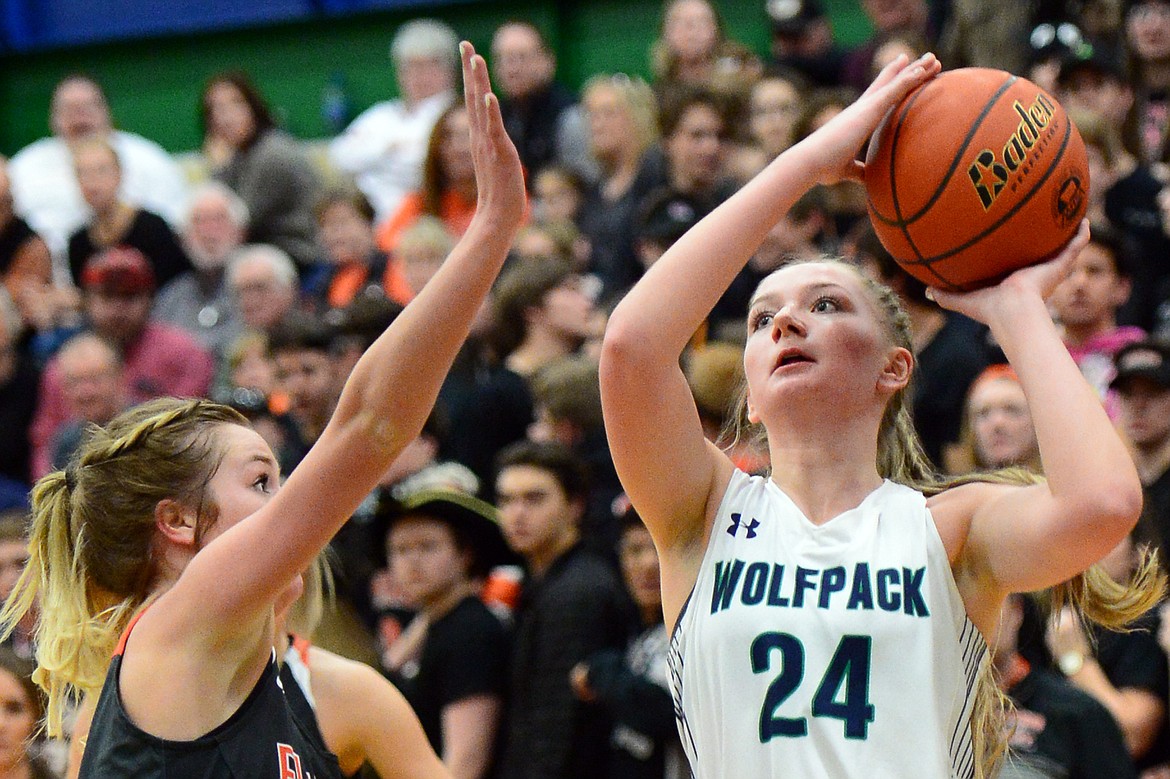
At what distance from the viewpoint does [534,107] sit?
32.9ft

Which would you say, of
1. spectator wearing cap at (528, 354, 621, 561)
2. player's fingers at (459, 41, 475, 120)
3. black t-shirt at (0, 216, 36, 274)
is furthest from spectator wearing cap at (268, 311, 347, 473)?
player's fingers at (459, 41, 475, 120)

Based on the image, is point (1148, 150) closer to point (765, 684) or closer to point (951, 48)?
point (951, 48)

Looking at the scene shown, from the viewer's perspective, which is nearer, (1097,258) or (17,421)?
(1097,258)

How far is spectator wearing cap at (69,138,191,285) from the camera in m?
9.55

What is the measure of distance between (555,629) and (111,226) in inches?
203

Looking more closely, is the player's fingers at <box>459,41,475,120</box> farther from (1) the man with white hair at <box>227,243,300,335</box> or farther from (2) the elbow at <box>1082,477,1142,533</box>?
(1) the man with white hair at <box>227,243,300,335</box>

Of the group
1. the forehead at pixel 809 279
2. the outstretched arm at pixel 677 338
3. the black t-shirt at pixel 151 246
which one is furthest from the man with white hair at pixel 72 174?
the outstretched arm at pixel 677 338

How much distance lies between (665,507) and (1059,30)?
5.89 metres

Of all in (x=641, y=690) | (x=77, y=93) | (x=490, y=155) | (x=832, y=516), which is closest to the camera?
(x=490, y=155)

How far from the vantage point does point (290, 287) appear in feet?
28.7

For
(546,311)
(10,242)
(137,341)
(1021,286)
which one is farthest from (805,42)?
(1021,286)

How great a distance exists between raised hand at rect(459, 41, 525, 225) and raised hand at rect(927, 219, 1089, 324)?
0.91 metres

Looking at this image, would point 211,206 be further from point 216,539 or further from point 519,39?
point 216,539

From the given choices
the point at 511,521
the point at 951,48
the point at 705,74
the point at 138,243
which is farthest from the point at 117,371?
the point at 951,48
